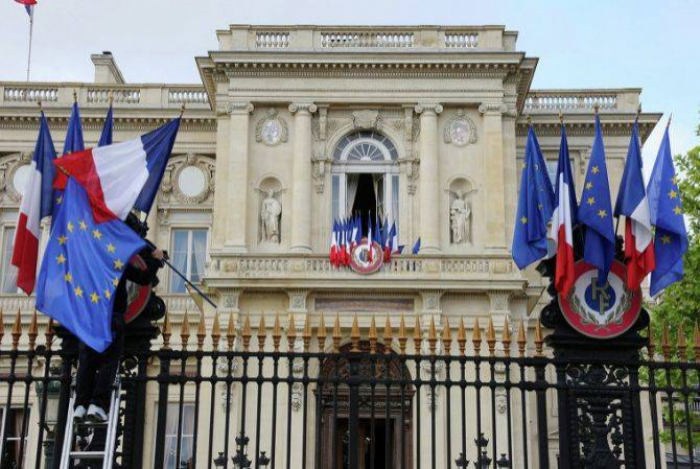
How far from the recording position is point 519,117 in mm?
29594

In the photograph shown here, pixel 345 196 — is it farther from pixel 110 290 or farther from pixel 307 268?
pixel 110 290

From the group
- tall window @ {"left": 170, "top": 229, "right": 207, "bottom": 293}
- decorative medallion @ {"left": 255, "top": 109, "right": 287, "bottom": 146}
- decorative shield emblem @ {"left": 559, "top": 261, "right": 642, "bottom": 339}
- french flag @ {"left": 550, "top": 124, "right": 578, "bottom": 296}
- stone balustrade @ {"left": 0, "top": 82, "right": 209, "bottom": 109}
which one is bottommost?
decorative shield emblem @ {"left": 559, "top": 261, "right": 642, "bottom": 339}

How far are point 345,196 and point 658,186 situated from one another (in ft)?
60.1

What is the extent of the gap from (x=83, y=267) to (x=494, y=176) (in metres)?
19.8

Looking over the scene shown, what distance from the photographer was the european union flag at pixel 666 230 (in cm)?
879

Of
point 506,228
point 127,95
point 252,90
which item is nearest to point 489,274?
point 506,228

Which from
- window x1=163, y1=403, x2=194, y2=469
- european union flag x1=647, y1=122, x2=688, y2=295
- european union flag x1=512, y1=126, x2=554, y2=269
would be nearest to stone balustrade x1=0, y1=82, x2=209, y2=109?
window x1=163, y1=403, x2=194, y2=469

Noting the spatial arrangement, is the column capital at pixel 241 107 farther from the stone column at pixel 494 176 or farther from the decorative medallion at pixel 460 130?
the stone column at pixel 494 176

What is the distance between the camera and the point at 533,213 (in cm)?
934

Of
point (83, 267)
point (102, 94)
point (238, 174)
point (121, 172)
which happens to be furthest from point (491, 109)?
point (83, 267)

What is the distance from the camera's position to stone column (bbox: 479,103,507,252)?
26.2 metres

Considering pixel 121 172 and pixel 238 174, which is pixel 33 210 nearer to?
pixel 121 172

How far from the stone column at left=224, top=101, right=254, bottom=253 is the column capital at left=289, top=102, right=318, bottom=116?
4.02 feet

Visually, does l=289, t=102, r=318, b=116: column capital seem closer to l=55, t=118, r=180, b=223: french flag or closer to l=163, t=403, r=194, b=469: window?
l=163, t=403, r=194, b=469: window
